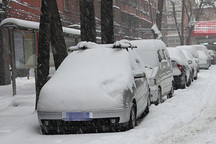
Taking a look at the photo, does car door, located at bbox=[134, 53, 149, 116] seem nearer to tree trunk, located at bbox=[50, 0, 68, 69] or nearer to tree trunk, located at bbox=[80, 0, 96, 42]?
tree trunk, located at bbox=[50, 0, 68, 69]

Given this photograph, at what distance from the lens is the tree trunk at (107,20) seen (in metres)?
13.1

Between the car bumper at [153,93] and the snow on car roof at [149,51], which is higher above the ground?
the snow on car roof at [149,51]

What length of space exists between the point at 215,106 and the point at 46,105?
468 centimetres

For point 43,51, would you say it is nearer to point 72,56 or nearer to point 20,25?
point 72,56

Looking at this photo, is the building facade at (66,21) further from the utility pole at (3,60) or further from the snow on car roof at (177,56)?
the snow on car roof at (177,56)

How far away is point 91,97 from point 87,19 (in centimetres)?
562

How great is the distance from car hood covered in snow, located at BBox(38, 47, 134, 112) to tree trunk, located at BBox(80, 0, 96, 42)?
154 inches

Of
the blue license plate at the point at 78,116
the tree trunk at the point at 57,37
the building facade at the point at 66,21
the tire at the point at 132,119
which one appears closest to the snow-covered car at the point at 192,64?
the building facade at the point at 66,21

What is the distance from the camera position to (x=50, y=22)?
974cm

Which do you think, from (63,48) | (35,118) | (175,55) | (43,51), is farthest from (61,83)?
(175,55)

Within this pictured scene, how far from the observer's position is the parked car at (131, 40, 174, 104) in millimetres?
10000

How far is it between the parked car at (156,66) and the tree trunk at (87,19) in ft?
4.36

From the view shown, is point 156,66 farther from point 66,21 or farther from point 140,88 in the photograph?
point 66,21

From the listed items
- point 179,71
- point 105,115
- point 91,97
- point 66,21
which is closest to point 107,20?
point 179,71
